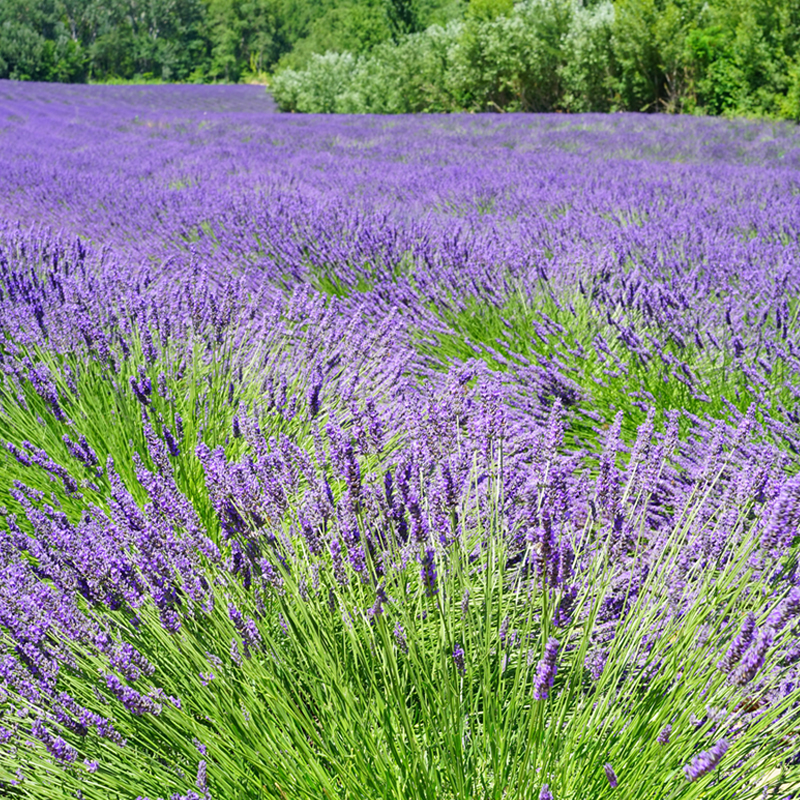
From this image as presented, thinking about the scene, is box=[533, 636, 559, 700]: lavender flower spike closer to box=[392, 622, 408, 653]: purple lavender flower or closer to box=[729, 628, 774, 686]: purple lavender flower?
box=[729, 628, 774, 686]: purple lavender flower

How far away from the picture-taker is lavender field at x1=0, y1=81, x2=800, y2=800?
3.38 feet

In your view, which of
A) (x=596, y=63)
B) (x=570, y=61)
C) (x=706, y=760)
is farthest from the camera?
(x=570, y=61)

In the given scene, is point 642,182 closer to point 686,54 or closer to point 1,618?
point 1,618

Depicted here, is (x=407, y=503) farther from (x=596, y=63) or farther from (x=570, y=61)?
(x=570, y=61)

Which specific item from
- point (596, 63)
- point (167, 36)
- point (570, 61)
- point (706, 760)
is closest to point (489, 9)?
point (570, 61)

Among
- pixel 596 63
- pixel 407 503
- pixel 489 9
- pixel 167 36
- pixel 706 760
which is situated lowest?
pixel 706 760

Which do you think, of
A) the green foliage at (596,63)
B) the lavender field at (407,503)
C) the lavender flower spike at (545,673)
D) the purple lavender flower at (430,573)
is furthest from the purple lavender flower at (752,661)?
the green foliage at (596,63)

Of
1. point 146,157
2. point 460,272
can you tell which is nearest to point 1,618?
point 460,272

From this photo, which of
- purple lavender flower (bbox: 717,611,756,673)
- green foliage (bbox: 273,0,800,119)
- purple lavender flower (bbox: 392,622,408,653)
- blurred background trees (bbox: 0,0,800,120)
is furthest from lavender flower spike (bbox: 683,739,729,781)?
green foliage (bbox: 273,0,800,119)

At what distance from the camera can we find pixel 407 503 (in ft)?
3.77

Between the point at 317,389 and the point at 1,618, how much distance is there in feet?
3.77

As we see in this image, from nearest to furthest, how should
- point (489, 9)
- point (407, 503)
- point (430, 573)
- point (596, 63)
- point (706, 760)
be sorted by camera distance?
point (706, 760), point (407, 503), point (430, 573), point (596, 63), point (489, 9)

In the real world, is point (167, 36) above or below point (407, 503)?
above

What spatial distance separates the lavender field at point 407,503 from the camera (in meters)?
1.03
